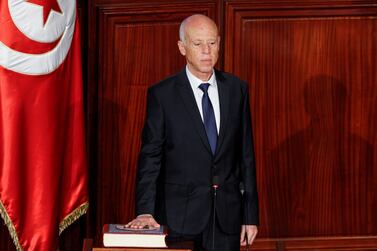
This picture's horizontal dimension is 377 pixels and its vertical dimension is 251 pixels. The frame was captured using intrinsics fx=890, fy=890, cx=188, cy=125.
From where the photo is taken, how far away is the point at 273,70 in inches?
181

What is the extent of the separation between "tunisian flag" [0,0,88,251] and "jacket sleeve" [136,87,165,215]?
80cm

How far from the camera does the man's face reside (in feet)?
11.3

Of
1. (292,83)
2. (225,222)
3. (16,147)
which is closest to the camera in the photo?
(225,222)

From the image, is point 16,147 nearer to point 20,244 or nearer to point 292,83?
point 20,244

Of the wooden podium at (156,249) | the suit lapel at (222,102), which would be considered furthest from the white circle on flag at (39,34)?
the wooden podium at (156,249)

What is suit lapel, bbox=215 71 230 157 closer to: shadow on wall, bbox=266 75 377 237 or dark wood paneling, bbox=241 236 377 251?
shadow on wall, bbox=266 75 377 237

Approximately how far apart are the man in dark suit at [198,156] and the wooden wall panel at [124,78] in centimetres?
106

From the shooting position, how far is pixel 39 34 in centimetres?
405

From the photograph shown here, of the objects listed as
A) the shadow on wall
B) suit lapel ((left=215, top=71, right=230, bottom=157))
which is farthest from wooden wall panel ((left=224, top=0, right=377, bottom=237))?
suit lapel ((left=215, top=71, right=230, bottom=157))

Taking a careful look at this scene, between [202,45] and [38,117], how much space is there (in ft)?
3.42

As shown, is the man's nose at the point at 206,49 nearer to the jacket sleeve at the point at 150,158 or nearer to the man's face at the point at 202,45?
the man's face at the point at 202,45

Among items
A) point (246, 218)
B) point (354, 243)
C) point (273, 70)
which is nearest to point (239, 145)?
point (246, 218)

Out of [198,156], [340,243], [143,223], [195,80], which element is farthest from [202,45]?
[340,243]

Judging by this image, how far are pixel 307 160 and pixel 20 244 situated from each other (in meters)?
1.52
